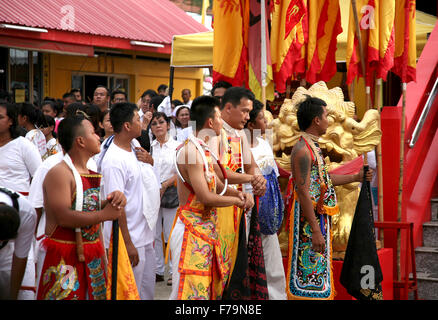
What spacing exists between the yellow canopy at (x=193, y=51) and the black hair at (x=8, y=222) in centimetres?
757

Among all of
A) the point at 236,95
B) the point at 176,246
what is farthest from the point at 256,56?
the point at 176,246

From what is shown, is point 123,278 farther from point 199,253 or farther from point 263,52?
point 263,52

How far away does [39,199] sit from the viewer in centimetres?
443

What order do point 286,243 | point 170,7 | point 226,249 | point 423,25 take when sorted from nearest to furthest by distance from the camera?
1. point 226,249
2. point 286,243
3. point 423,25
4. point 170,7

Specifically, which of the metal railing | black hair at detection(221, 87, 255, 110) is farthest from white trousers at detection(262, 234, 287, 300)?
the metal railing

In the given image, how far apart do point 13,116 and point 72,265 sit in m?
2.22

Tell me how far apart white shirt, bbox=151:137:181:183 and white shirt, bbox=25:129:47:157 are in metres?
1.20
